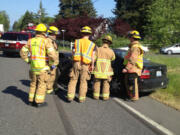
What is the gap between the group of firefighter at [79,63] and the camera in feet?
15.5

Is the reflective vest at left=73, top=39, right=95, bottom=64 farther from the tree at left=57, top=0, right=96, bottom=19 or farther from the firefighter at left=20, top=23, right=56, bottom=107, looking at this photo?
the tree at left=57, top=0, right=96, bottom=19

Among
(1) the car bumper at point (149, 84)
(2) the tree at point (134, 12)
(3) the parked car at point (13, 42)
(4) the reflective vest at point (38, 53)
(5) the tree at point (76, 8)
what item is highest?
(5) the tree at point (76, 8)

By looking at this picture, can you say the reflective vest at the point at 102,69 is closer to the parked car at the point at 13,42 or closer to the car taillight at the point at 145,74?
the car taillight at the point at 145,74

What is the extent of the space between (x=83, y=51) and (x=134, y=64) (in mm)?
1369

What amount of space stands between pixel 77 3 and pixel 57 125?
57.4 metres

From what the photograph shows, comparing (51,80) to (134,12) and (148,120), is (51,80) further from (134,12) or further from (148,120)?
(134,12)

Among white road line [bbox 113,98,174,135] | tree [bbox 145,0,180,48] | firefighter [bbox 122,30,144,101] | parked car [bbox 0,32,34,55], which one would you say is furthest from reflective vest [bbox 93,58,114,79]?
parked car [bbox 0,32,34,55]

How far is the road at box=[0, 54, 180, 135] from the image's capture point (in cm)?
375

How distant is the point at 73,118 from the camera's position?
4.29 meters

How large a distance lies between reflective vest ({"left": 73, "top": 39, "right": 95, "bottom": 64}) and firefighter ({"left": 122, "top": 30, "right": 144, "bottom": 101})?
1.04 m

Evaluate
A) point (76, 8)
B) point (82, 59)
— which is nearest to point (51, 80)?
point (82, 59)

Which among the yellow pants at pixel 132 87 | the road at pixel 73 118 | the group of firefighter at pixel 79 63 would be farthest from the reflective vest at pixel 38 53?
the yellow pants at pixel 132 87

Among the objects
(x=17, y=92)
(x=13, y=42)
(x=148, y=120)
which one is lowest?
(x=148, y=120)

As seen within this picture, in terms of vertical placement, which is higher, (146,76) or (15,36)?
(15,36)
